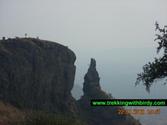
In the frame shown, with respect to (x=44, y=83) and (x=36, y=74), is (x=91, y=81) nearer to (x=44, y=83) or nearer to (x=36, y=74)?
(x=44, y=83)

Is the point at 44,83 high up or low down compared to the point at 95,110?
up

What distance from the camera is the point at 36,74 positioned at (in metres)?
135

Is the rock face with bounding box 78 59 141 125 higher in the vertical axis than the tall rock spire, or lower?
lower

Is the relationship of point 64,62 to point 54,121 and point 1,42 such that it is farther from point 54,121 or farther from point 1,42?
point 54,121

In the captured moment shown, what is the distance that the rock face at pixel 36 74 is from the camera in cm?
12750

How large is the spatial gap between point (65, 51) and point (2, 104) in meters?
32.1

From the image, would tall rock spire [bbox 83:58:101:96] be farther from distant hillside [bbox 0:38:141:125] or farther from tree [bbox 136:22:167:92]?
tree [bbox 136:22:167:92]

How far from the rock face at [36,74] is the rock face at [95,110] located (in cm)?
506

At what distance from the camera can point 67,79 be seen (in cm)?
14488

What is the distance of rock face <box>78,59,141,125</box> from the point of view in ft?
470

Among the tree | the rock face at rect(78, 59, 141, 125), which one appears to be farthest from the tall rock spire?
the tree

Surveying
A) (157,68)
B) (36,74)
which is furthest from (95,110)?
(157,68)

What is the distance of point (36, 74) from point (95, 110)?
23001mm

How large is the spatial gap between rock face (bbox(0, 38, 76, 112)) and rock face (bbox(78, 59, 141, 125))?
5062mm
